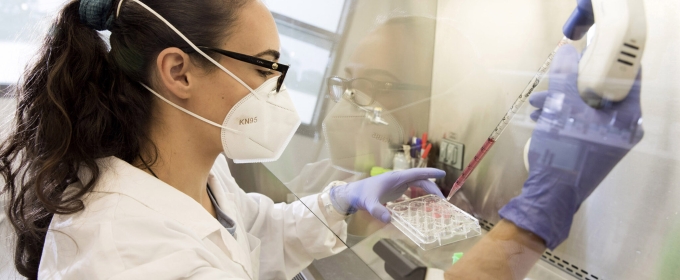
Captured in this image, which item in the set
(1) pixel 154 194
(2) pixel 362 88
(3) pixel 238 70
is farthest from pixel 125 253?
(2) pixel 362 88

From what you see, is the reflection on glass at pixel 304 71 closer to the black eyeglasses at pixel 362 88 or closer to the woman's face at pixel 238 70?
the black eyeglasses at pixel 362 88

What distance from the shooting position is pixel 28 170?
727mm

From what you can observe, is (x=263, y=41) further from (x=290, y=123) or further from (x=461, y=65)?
(x=461, y=65)

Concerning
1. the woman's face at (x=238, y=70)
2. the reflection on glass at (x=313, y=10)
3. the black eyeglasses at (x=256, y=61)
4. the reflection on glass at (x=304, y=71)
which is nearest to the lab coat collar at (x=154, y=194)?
the woman's face at (x=238, y=70)

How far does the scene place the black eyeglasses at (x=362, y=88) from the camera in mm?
967

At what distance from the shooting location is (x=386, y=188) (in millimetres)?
896

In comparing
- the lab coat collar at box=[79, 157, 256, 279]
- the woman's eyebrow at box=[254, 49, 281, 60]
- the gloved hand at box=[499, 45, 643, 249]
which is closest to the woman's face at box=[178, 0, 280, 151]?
the woman's eyebrow at box=[254, 49, 281, 60]

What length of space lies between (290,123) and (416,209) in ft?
1.13

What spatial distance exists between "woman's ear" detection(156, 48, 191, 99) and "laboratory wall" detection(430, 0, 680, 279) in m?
0.54

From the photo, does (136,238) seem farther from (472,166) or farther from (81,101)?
(472,166)

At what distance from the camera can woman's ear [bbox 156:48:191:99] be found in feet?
2.38

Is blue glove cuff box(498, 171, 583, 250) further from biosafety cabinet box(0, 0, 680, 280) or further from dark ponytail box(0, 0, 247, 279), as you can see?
dark ponytail box(0, 0, 247, 279)

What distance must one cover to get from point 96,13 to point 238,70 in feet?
0.89

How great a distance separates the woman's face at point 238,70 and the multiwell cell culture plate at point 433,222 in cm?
41
